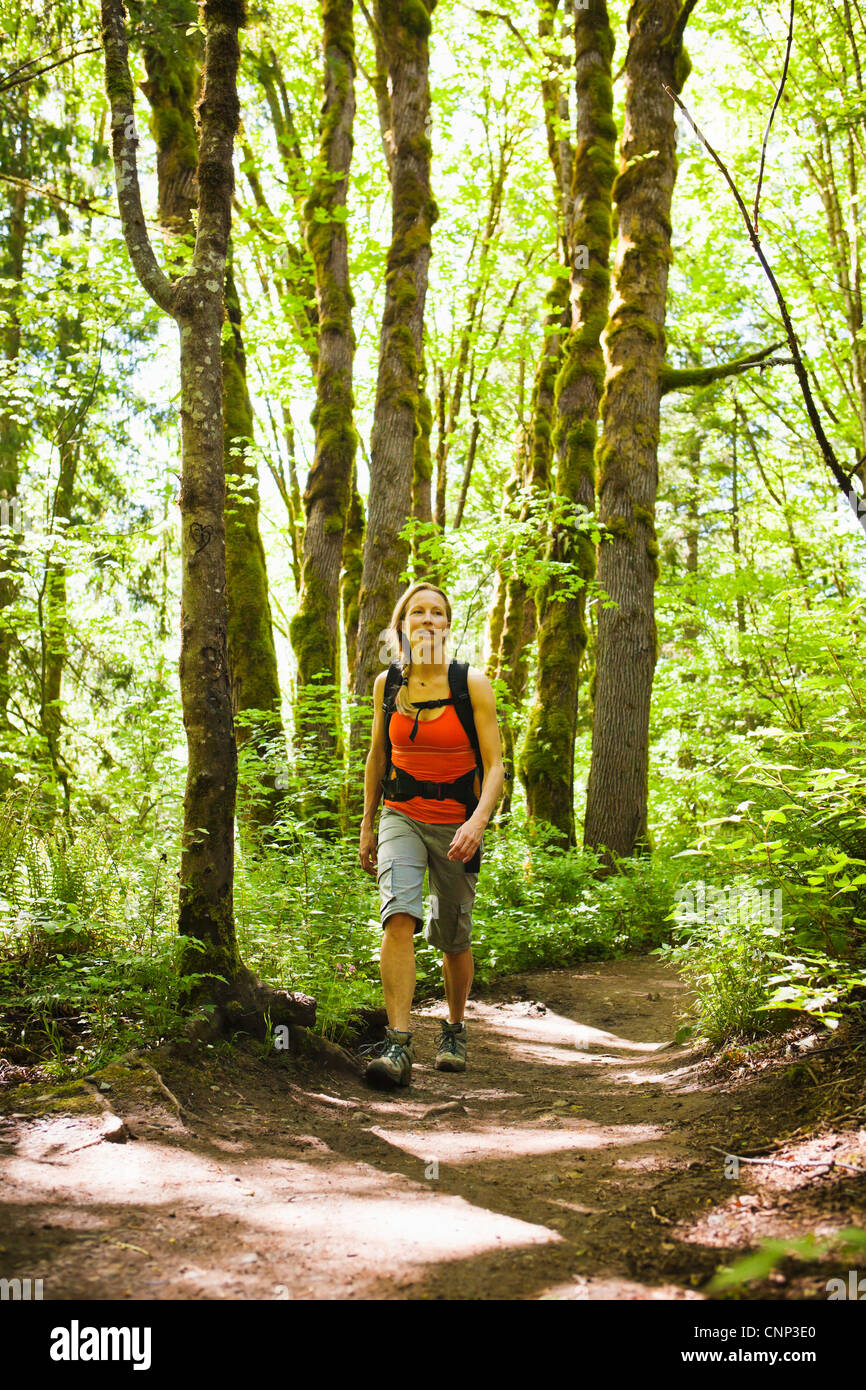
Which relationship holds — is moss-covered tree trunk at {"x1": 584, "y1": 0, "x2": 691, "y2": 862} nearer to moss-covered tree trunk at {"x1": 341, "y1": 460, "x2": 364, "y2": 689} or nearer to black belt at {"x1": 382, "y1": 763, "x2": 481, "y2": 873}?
moss-covered tree trunk at {"x1": 341, "y1": 460, "x2": 364, "y2": 689}

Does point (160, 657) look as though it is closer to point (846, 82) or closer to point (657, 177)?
point (657, 177)

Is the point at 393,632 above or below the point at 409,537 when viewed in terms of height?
below

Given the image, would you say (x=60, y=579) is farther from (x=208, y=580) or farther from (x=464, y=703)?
(x=464, y=703)

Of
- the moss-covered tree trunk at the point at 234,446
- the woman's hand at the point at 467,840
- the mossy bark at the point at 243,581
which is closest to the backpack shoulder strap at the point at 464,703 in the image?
the woman's hand at the point at 467,840

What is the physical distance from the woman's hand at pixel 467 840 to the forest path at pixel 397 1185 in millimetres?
1114

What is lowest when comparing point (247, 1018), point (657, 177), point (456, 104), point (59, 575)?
→ point (247, 1018)

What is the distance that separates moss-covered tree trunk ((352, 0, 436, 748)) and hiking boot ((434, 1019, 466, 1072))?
5.49 meters

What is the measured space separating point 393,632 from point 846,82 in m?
12.3

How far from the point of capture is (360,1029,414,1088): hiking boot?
4.19 m

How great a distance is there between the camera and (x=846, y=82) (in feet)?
40.4

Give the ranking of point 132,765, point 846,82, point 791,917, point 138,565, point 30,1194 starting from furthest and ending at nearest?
point 138,565 < point 846,82 < point 132,765 < point 791,917 < point 30,1194
